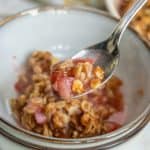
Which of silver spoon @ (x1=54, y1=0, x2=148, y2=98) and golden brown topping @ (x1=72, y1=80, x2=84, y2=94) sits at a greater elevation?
silver spoon @ (x1=54, y1=0, x2=148, y2=98)

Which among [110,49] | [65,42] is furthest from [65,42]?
[110,49]

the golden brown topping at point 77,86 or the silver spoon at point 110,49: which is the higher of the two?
the silver spoon at point 110,49

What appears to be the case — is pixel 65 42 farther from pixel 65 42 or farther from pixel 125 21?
Answer: pixel 125 21

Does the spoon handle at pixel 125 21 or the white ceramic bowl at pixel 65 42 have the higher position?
the spoon handle at pixel 125 21

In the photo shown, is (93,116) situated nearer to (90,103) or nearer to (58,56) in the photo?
(90,103)

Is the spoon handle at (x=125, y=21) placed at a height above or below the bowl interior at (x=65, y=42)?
above

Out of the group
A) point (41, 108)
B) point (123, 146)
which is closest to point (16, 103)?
point (41, 108)
